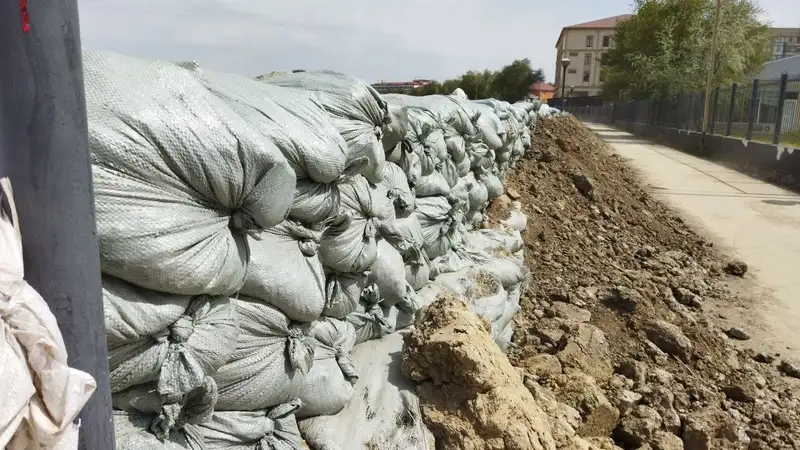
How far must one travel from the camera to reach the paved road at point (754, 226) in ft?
15.1

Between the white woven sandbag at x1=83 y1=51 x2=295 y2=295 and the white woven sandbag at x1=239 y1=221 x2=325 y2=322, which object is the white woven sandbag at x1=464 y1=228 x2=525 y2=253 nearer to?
the white woven sandbag at x1=239 y1=221 x2=325 y2=322

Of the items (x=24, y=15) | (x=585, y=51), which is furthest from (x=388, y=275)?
(x=585, y=51)

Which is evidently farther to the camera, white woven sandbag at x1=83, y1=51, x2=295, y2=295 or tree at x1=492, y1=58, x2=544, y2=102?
tree at x1=492, y1=58, x2=544, y2=102

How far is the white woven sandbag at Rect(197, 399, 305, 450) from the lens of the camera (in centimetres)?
159

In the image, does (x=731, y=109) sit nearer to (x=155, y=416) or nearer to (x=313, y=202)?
(x=313, y=202)

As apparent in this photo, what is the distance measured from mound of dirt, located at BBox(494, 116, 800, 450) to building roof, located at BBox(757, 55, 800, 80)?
912 inches

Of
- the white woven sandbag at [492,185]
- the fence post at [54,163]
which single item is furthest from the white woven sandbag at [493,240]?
the fence post at [54,163]

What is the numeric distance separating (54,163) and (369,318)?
5.48ft

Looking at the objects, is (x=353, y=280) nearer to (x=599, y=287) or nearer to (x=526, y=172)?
(x=599, y=287)

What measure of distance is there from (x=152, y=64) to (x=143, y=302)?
533 mm

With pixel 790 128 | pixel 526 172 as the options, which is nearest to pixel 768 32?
pixel 790 128

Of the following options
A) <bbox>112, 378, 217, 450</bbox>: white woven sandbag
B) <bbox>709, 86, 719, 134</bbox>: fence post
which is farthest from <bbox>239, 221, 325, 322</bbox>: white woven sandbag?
<bbox>709, 86, 719, 134</bbox>: fence post

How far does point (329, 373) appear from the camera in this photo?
1.95 meters

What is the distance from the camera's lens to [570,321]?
3613 millimetres
